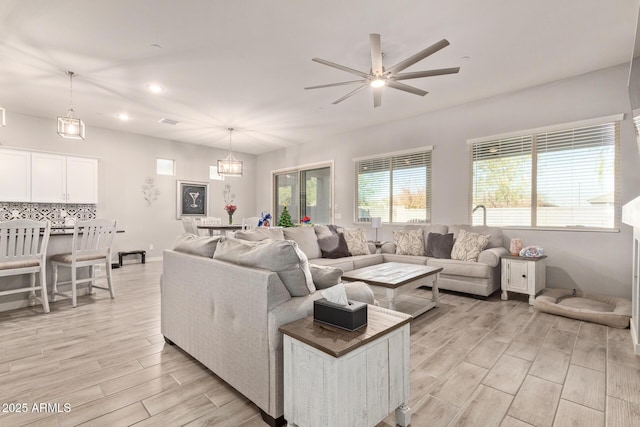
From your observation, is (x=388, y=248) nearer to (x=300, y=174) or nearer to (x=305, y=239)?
(x=305, y=239)

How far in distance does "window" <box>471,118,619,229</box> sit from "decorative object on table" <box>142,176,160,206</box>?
22.0 feet

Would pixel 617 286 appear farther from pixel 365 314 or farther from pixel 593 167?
pixel 365 314

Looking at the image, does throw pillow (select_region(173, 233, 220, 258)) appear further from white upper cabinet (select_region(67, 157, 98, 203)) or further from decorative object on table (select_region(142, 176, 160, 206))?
decorative object on table (select_region(142, 176, 160, 206))

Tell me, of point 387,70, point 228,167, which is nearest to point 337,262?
point 387,70

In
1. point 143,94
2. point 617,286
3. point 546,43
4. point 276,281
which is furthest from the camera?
point 143,94

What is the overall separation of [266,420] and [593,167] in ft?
15.6

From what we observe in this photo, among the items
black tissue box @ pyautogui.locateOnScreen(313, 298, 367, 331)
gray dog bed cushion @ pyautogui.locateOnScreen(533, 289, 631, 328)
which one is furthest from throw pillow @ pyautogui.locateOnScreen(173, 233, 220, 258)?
gray dog bed cushion @ pyautogui.locateOnScreen(533, 289, 631, 328)

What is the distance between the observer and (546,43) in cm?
326

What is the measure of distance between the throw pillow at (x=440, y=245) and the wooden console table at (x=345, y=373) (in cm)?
324

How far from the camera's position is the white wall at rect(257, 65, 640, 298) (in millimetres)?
3756

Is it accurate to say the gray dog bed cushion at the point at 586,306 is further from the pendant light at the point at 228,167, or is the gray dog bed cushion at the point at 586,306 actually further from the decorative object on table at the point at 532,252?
the pendant light at the point at 228,167

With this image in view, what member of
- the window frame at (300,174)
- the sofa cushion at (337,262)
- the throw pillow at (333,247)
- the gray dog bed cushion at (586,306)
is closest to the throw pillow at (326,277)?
the sofa cushion at (337,262)

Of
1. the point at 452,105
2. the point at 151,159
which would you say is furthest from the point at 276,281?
the point at 151,159

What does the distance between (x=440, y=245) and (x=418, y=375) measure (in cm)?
282
